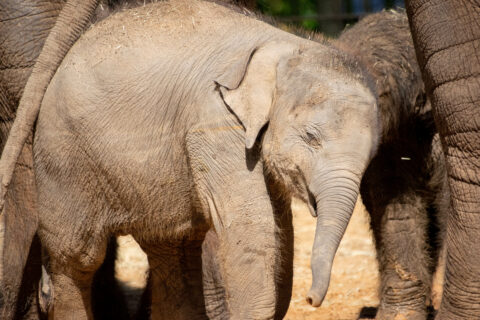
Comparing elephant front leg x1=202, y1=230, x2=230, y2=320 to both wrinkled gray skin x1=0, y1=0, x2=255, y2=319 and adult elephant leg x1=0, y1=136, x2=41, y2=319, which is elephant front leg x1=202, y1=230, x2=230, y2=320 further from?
adult elephant leg x1=0, y1=136, x2=41, y2=319

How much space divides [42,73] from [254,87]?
1180mm

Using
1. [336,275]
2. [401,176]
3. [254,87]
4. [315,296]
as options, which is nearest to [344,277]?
[336,275]

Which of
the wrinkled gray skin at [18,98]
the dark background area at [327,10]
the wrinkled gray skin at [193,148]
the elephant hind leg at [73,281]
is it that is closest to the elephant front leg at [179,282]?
the wrinkled gray skin at [193,148]

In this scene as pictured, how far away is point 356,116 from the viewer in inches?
142

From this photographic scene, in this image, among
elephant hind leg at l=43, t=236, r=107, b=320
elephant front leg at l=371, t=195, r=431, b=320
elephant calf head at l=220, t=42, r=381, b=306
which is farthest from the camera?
elephant front leg at l=371, t=195, r=431, b=320

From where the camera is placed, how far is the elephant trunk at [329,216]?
3.35 meters

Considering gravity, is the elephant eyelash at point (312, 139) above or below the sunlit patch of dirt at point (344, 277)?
above

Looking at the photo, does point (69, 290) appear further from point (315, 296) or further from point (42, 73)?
point (315, 296)

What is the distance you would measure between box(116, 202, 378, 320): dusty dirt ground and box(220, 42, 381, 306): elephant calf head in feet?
7.48

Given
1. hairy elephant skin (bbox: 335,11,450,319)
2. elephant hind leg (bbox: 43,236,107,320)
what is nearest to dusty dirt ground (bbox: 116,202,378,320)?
hairy elephant skin (bbox: 335,11,450,319)

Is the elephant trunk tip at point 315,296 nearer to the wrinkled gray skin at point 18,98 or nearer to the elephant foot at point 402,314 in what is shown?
the wrinkled gray skin at point 18,98

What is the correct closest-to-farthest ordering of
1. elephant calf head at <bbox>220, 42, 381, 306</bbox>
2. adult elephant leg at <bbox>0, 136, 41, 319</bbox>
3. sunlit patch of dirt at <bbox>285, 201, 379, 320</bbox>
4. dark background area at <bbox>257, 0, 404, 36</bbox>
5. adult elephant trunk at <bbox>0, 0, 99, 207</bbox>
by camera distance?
elephant calf head at <bbox>220, 42, 381, 306</bbox> < adult elephant trunk at <bbox>0, 0, 99, 207</bbox> < adult elephant leg at <bbox>0, 136, 41, 319</bbox> < sunlit patch of dirt at <bbox>285, 201, 379, 320</bbox> < dark background area at <bbox>257, 0, 404, 36</bbox>

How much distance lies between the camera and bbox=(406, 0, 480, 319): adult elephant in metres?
3.89

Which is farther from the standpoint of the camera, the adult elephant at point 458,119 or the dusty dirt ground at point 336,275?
the dusty dirt ground at point 336,275
